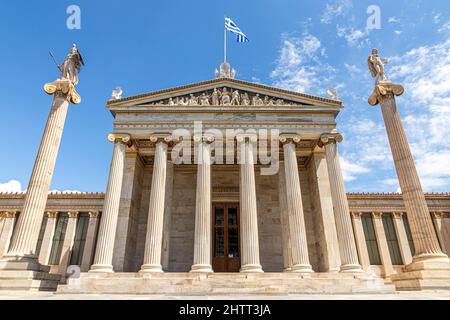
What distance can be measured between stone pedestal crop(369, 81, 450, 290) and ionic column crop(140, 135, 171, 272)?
15.4 meters

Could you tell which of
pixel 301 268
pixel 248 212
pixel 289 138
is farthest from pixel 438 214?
pixel 248 212

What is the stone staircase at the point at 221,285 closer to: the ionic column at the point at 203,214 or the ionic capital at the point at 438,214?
the ionic column at the point at 203,214

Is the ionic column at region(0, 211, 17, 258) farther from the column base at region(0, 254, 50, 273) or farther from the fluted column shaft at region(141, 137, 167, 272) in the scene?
the fluted column shaft at region(141, 137, 167, 272)

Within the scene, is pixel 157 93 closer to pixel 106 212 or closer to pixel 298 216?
pixel 106 212

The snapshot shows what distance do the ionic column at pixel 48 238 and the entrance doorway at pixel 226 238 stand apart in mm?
17315

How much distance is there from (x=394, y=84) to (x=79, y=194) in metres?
31.0

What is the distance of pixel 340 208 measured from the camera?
21266 mm

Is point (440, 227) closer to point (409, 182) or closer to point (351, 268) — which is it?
point (409, 182)

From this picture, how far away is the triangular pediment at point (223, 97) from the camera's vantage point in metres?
24.5

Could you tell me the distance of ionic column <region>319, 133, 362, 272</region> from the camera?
19734 mm

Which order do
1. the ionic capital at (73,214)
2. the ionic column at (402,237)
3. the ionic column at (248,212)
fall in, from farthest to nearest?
1. the ionic capital at (73,214)
2. the ionic column at (402,237)
3. the ionic column at (248,212)

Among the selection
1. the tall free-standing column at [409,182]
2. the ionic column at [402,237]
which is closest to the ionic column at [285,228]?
the tall free-standing column at [409,182]

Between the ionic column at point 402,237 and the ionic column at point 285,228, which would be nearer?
the ionic column at point 285,228

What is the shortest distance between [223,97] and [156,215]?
10.8 metres
